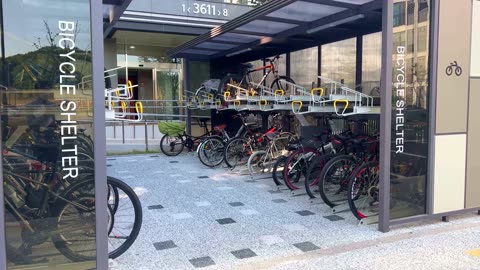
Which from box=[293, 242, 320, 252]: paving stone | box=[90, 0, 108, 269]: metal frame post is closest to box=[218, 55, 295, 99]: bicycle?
box=[293, 242, 320, 252]: paving stone

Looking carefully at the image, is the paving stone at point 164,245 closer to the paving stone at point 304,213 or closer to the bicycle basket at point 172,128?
the paving stone at point 304,213

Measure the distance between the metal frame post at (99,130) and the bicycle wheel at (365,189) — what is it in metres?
2.61

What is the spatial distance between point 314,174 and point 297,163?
0.40 m

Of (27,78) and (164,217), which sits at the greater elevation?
(27,78)

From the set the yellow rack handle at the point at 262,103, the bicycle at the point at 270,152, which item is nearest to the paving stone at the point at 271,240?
the bicycle at the point at 270,152

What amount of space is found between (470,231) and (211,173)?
417cm

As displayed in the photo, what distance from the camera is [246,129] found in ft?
25.1

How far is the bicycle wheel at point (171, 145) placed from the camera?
9.03 metres

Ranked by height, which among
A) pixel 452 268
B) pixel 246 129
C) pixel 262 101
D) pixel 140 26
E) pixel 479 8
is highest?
pixel 140 26

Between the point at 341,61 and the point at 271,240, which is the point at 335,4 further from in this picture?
the point at 271,240

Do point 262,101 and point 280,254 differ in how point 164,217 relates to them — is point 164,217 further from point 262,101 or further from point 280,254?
point 262,101

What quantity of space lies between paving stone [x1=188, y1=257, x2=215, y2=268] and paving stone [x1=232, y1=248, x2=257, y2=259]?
240 millimetres

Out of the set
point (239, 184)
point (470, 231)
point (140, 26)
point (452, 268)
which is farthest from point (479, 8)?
point (140, 26)

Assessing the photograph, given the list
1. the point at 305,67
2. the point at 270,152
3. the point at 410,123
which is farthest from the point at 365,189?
the point at 305,67
